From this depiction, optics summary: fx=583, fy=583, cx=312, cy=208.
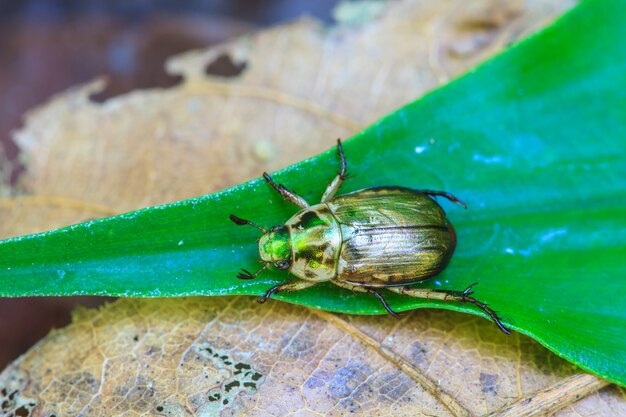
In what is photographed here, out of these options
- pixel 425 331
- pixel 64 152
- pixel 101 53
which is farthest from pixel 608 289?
pixel 101 53

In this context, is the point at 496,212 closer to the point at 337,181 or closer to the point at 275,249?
the point at 337,181

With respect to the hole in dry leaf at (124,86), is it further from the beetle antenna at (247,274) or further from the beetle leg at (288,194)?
the beetle antenna at (247,274)

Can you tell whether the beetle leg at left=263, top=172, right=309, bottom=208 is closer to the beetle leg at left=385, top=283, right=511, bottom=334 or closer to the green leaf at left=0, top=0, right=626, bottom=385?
the green leaf at left=0, top=0, right=626, bottom=385

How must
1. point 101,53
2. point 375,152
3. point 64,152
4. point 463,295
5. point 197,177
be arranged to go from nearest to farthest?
point 463,295 < point 375,152 < point 197,177 < point 64,152 < point 101,53

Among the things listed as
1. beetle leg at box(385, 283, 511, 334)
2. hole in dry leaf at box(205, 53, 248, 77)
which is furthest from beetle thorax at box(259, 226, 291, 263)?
hole in dry leaf at box(205, 53, 248, 77)

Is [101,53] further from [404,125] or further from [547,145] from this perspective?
[547,145]

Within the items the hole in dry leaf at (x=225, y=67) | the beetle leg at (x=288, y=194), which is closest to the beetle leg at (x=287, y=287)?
the beetle leg at (x=288, y=194)
